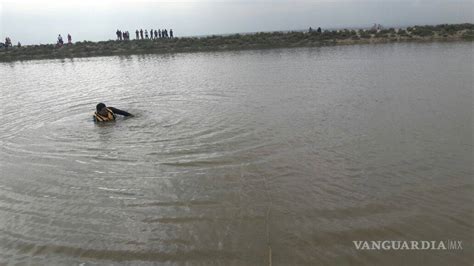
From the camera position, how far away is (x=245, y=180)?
22.5 ft

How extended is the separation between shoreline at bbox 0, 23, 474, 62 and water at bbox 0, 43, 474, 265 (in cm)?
2762

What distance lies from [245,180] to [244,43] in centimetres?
3751

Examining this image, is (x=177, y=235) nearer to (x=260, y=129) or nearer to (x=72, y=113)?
(x=260, y=129)

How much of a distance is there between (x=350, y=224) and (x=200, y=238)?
6.96 ft

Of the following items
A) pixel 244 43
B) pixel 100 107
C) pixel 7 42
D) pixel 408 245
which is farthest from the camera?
pixel 7 42

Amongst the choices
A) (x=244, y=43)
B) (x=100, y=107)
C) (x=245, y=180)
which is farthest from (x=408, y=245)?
(x=244, y=43)

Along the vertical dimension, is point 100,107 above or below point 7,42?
below

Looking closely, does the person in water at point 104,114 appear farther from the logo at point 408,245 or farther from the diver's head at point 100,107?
the logo at point 408,245

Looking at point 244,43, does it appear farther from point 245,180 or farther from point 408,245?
point 408,245

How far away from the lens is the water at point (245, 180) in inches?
196

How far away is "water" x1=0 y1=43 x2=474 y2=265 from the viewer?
498cm

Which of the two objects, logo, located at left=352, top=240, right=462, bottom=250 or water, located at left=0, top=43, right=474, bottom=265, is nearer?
logo, located at left=352, top=240, right=462, bottom=250

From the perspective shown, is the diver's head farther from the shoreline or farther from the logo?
the shoreline

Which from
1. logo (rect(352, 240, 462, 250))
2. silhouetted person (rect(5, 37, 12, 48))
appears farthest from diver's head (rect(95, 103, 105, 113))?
silhouetted person (rect(5, 37, 12, 48))
